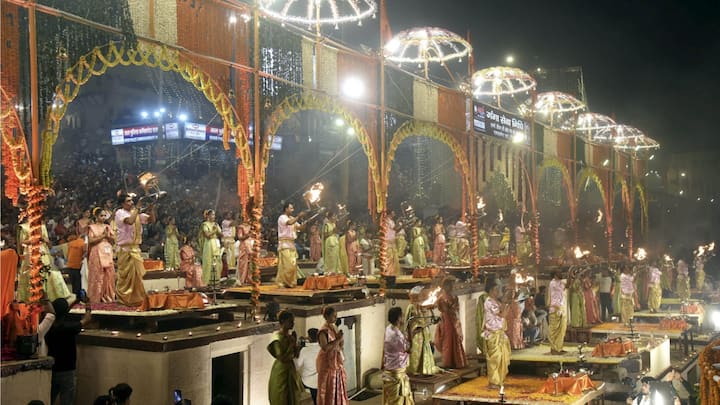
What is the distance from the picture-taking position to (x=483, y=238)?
A: 26469mm

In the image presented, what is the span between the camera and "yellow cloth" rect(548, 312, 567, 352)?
16062 millimetres

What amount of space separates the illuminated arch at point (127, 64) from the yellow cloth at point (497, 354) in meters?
5.11

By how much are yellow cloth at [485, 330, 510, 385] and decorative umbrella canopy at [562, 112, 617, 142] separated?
15880 mm

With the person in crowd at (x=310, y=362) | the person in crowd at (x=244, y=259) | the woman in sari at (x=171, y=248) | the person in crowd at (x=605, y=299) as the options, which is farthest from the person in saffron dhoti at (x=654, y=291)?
the person in crowd at (x=310, y=362)

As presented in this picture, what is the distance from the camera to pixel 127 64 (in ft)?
32.2

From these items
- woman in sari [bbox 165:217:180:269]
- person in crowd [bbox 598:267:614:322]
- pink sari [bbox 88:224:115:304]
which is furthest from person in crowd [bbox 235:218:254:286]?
person in crowd [bbox 598:267:614:322]

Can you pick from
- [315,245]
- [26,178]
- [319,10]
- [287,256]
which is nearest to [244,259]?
[287,256]

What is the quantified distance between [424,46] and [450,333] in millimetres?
7578

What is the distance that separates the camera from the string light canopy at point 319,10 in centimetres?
1317

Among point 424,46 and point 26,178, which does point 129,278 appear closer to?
point 26,178

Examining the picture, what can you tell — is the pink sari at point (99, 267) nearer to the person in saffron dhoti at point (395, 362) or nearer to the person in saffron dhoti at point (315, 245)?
the person in saffron dhoti at point (395, 362)

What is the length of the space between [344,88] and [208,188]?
17684 millimetres

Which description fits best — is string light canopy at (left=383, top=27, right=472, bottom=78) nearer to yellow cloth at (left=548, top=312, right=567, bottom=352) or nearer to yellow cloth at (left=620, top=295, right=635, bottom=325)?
yellow cloth at (left=548, top=312, right=567, bottom=352)

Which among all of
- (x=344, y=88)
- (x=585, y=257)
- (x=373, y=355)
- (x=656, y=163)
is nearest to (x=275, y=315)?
(x=373, y=355)
